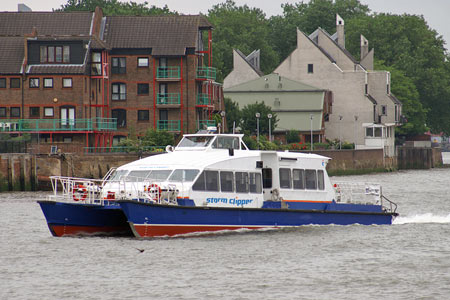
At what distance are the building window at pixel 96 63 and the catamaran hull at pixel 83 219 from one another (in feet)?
145

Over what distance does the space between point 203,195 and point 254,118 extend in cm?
6352

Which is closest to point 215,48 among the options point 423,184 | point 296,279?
point 423,184

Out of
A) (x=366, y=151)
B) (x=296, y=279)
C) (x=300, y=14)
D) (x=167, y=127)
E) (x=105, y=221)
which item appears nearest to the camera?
(x=296, y=279)

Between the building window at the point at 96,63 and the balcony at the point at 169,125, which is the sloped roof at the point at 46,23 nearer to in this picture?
the building window at the point at 96,63

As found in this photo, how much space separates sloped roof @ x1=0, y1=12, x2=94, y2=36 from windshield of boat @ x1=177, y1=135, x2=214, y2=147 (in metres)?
46.1

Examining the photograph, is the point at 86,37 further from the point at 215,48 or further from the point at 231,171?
the point at 215,48

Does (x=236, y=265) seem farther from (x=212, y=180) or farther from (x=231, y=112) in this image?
(x=231, y=112)

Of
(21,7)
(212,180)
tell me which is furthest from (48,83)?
(212,180)

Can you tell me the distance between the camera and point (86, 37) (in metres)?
79.6

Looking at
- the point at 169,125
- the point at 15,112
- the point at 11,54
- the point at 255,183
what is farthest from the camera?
the point at 169,125

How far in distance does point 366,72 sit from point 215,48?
1262 inches

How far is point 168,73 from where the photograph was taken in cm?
8450

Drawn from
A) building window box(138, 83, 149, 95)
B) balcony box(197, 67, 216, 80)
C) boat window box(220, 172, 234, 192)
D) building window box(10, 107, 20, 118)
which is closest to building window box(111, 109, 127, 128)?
building window box(138, 83, 149, 95)

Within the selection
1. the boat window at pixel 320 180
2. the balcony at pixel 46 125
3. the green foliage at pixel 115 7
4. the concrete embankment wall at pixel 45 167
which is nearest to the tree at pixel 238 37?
the green foliage at pixel 115 7
